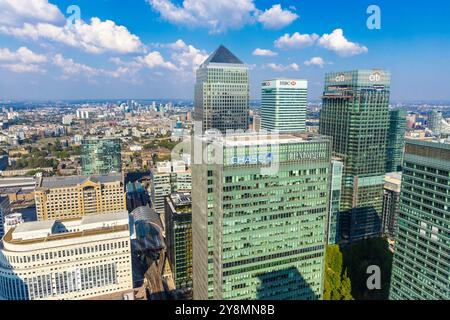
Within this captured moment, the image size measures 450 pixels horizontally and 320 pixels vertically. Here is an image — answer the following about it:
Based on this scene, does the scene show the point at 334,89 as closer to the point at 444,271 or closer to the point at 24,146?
the point at 444,271

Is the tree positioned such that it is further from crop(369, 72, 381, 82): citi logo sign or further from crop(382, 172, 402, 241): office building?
crop(369, 72, 381, 82): citi logo sign

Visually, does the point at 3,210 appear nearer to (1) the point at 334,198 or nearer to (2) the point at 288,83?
(1) the point at 334,198

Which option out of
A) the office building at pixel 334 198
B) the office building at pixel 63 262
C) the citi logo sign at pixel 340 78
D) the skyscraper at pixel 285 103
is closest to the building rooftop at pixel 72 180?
the office building at pixel 63 262

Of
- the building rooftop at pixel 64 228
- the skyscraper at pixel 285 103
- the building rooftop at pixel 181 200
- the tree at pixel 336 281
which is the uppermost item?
the skyscraper at pixel 285 103

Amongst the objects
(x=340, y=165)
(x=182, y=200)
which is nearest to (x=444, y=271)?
(x=340, y=165)

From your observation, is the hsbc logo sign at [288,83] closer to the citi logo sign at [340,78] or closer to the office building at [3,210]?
the citi logo sign at [340,78]

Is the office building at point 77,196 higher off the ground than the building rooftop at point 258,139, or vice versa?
the building rooftop at point 258,139
